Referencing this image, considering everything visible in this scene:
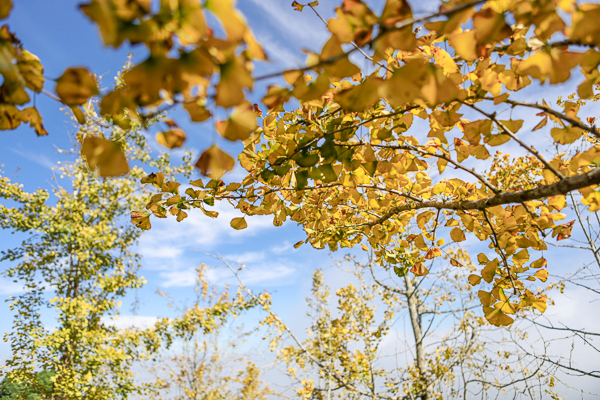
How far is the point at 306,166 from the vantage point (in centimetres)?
71

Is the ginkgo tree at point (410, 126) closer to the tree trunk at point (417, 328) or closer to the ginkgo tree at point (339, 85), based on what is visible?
the ginkgo tree at point (339, 85)

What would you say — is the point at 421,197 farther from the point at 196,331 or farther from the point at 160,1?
the point at 196,331

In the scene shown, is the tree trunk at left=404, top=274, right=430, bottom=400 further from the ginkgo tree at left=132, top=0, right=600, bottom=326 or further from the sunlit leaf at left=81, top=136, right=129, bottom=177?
the sunlit leaf at left=81, top=136, right=129, bottom=177

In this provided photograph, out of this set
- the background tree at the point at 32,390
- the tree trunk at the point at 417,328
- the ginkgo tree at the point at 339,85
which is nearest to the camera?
the ginkgo tree at the point at 339,85

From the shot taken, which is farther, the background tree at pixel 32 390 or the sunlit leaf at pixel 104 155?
the background tree at pixel 32 390

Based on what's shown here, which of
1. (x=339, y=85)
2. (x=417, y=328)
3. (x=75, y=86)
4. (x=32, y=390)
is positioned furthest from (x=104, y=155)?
(x=32, y=390)

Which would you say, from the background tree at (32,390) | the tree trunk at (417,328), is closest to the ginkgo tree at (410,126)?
the tree trunk at (417,328)

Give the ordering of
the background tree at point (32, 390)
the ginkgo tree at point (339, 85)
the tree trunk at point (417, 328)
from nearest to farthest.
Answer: the ginkgo tree at point (339, 85) < the tree trunk at point (417, 328) < the background tree at point (32, 390)

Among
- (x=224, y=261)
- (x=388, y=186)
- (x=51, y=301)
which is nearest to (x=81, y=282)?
(x=51, y=301)

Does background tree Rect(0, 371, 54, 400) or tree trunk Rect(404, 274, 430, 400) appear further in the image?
background tree Rect(0, 371, 54, 400)

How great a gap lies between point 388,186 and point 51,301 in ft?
20.0

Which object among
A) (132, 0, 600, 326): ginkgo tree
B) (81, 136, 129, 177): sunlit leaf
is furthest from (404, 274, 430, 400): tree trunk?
(81, 136, 129, 177): sunlit leaf

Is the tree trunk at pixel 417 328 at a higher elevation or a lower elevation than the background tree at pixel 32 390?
higher

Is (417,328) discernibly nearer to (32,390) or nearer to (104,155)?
(104,155)
